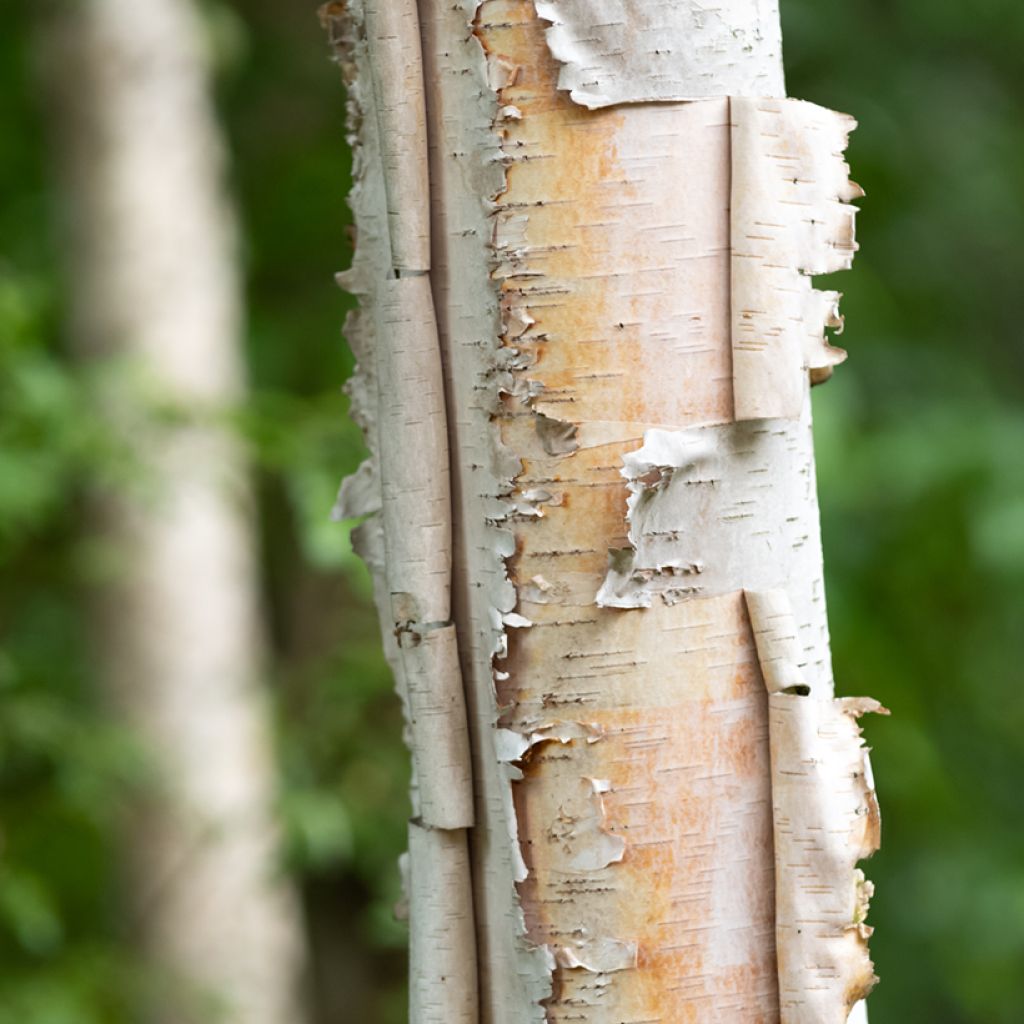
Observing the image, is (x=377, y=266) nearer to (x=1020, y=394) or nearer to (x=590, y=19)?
(x=590, y=19)

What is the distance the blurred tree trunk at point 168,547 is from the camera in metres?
2.41

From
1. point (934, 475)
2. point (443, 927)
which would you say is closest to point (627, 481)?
point (443, 927)

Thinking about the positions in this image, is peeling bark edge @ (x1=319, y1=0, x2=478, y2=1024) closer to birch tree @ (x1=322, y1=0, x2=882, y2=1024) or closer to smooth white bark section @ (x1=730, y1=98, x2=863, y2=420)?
birch tree @ (x1=322, y1=0, x2=882, y2=1024)

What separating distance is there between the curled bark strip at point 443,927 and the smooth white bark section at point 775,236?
0.27 m

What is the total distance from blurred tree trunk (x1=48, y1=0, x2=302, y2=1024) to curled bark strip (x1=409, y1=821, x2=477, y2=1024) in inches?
67.2

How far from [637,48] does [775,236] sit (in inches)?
4.2

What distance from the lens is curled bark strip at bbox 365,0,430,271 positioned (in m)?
0.66

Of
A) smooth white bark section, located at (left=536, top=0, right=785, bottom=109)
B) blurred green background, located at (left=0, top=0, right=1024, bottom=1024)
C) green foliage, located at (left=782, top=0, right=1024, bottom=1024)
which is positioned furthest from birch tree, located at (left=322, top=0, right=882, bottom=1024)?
green foliage, located at (left=782, top=0, right=1024, bottom=1024)

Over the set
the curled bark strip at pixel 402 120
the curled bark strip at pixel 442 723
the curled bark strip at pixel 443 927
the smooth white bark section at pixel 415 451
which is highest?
the curled bark strip at pixel 402 120

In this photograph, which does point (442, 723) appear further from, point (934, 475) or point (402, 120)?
point (934, 475)

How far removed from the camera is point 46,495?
Result: 204 cm

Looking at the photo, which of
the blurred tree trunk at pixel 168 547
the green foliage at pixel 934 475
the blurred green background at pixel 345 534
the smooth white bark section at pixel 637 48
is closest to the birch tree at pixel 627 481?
Answer: the smooth white bark section at pixel 637 48

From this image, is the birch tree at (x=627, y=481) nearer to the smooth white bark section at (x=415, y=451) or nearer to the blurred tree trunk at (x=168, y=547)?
the smooth white bark section at (x=415, y=451)

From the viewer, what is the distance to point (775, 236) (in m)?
0.64
